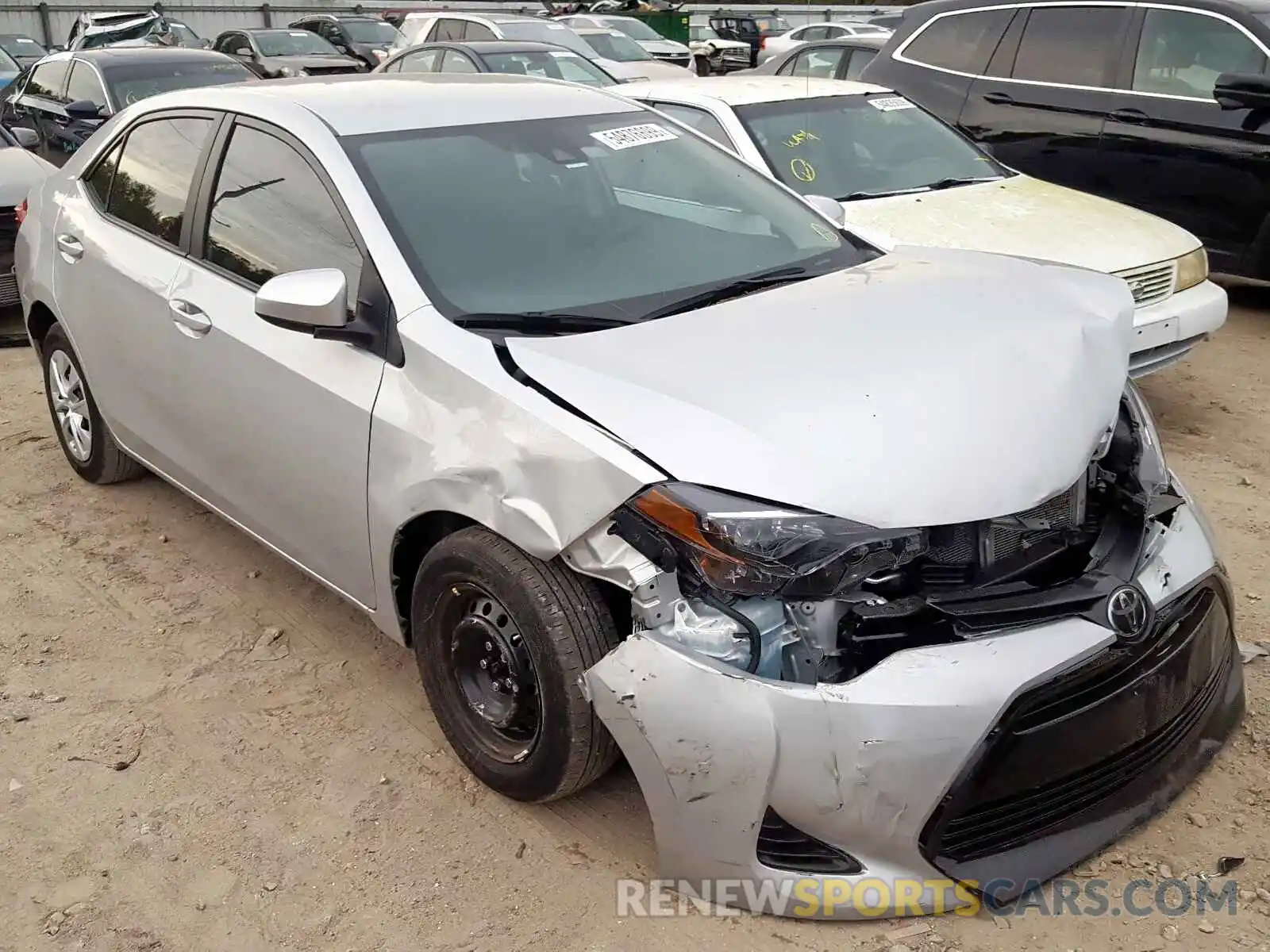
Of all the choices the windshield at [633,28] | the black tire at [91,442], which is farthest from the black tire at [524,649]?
the windshield at [633,28]

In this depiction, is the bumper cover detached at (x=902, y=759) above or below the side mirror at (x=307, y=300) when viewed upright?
below

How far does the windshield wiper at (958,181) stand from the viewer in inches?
233

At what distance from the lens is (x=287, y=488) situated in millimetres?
3389

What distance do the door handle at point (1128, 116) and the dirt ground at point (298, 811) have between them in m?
3.37

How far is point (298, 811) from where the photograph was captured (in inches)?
119

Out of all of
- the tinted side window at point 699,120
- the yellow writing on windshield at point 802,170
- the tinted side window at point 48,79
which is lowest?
the tinted side window at point 48,79

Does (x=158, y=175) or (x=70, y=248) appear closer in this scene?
(x=158, y=175)

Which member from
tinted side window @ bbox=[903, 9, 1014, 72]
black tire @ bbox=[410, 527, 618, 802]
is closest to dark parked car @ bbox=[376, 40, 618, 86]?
tinted side window @ bbox=[903, 9, 1014, 72]

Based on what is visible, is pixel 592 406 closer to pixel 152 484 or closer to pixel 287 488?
pixel 287 488

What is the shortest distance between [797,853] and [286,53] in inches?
646

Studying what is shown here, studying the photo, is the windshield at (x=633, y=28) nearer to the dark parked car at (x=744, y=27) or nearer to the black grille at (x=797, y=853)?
the dark parked car at (x=744, y=27)

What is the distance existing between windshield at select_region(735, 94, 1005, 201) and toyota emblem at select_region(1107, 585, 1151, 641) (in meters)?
3.55

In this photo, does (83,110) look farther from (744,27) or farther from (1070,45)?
(744,27)

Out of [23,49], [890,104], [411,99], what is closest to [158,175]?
[411,99]
